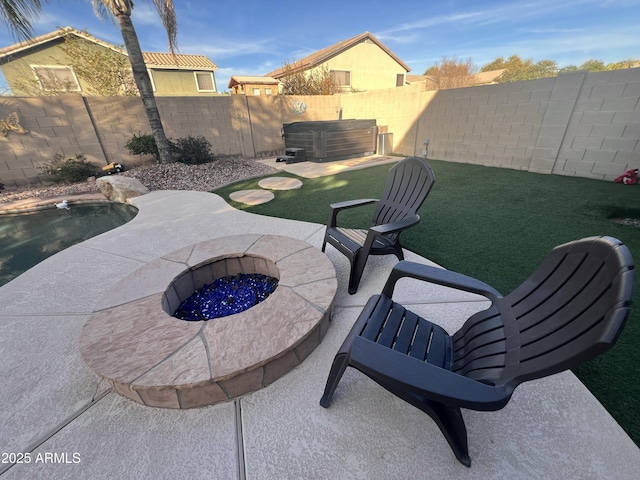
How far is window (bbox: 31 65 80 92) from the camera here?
37.8ft

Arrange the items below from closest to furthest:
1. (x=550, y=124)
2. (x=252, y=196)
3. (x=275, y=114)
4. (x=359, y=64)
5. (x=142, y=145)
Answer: (x=252, y=196) < (x=550, y=124) < (x=142, y=145) < (x=275, y=114) < (x=359, y=64)

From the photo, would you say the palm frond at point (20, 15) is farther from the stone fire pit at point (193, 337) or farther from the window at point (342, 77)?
the window at point (342, 77)

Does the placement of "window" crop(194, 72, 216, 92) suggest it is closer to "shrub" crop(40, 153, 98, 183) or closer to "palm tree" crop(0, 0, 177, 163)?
"palm tree" crop(0, 0, 177, 163)

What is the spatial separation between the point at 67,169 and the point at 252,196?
4.71 meters

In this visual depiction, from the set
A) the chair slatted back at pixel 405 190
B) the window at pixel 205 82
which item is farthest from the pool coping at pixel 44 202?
the window at pixel 205 82

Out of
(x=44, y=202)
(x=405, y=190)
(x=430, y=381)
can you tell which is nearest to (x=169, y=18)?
(x=44, y=202)

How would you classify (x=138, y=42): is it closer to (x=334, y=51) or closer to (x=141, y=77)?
(x=141, y=77)

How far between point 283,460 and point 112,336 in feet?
3.95

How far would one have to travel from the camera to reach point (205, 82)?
15.8 m

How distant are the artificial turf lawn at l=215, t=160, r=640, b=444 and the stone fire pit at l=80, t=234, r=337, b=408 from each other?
1.53 metres

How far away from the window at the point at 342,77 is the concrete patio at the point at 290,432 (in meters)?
17.2

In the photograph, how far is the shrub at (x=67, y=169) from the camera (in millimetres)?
5926

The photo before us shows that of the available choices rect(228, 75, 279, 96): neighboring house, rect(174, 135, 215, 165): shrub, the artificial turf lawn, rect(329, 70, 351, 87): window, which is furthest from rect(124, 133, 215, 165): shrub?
rect(228, 75, 279, 96): neighboring house

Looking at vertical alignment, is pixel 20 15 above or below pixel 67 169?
above
